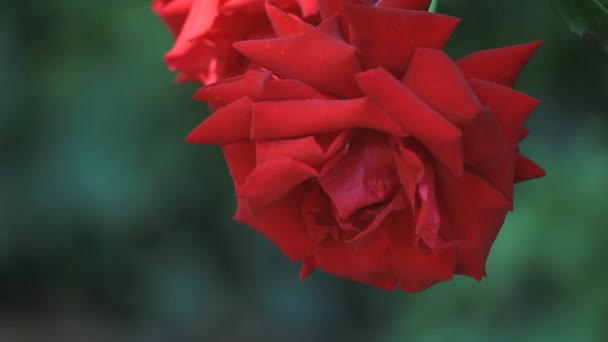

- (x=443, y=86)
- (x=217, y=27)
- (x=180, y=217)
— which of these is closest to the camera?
(x=443, y=86)

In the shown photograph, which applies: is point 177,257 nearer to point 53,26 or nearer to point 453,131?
point 53,26

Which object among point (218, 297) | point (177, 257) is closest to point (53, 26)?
point (177, 257)

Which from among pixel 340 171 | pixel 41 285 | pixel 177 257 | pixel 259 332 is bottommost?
pixel 259 332

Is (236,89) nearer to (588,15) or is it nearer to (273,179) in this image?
(273,179)

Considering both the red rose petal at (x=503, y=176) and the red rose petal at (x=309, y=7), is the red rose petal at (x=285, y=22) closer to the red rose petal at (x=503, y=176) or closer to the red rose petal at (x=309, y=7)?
the red rose petal at (x=309, y=7)

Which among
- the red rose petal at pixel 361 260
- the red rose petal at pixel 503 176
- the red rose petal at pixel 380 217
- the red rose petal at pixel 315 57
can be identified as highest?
the red rose petal at pixel 315 57

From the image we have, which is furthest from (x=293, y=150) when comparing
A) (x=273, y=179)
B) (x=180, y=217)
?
(x=180, y=217)

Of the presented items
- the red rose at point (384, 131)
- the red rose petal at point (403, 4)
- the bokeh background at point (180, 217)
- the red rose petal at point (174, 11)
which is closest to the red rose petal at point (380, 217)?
the red rose at point (384, 131)

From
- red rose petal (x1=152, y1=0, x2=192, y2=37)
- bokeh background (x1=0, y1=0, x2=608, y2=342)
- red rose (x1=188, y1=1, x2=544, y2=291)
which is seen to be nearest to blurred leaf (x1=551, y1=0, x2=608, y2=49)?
red rose (x1=188, y1=1, x2=544, y2=291)
